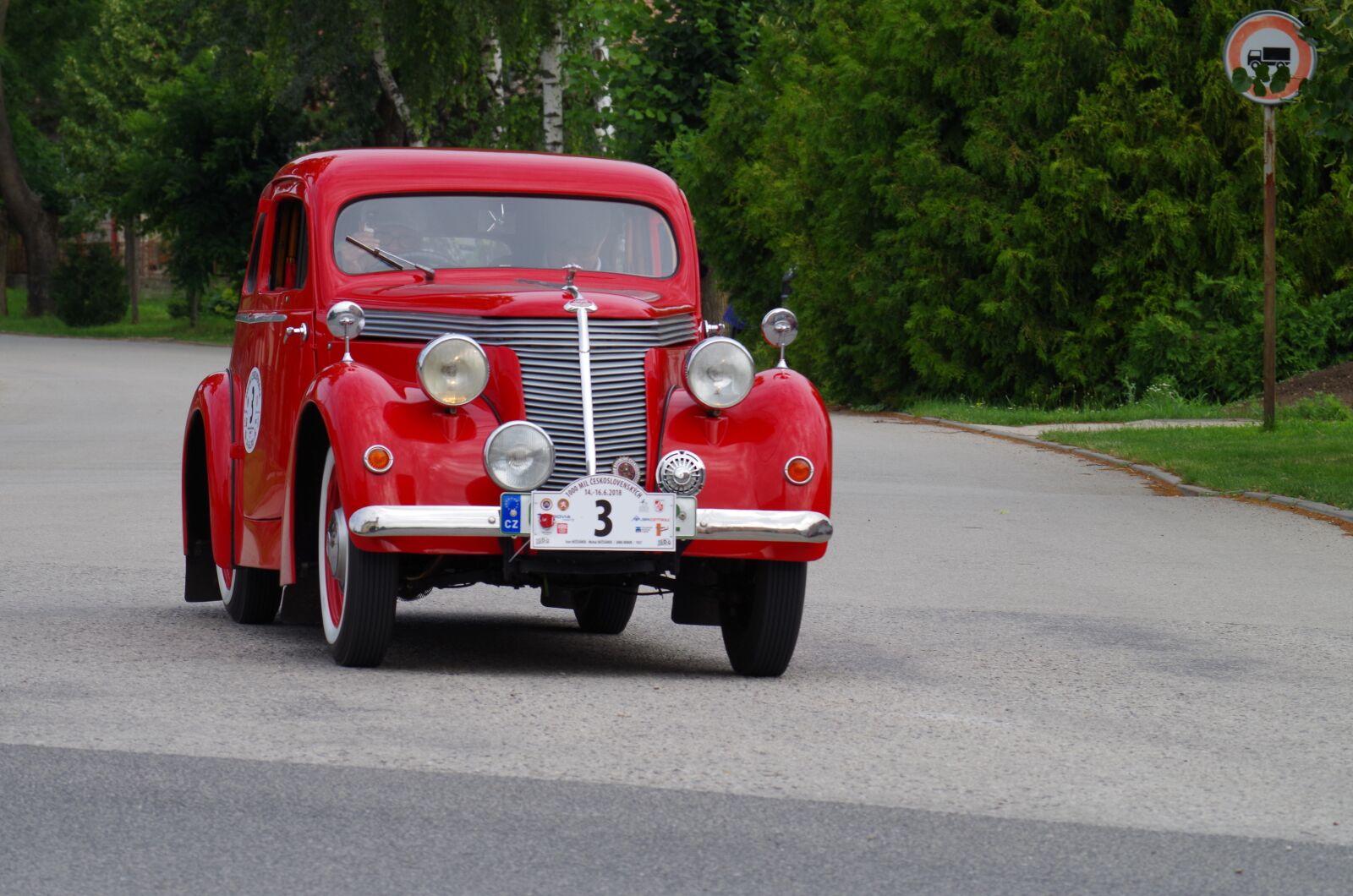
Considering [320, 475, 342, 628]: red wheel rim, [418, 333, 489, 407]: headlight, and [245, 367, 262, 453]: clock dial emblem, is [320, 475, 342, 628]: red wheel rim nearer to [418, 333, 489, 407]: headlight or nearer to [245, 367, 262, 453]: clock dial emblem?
[418, 333, 489, 407]: headlight

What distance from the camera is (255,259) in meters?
9.55

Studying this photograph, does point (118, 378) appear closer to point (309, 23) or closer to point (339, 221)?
point (309, 23)

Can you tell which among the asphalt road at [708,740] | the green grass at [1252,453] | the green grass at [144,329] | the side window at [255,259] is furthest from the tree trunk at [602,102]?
the side window at [255,259]

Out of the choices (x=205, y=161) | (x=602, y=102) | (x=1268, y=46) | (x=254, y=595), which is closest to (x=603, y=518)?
(x=254, y=595)

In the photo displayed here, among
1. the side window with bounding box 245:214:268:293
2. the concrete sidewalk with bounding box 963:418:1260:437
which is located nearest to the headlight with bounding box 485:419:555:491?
the side window with bounding box 245:214:268:293

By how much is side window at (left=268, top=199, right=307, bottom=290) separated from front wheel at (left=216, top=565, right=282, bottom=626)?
117 cm

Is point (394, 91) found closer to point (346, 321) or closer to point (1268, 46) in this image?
point (1268, 46)

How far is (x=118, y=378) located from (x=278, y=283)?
2296cm

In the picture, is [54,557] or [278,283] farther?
[54,557]

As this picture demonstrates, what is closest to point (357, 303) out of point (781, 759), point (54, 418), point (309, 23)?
point (781, 759)

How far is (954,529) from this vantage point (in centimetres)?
1309

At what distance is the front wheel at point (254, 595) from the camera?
9.10m

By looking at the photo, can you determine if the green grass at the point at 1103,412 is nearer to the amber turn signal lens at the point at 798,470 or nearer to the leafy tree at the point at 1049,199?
the leafy tree at the point at 1049,199

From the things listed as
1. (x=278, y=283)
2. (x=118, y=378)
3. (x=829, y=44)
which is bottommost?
(x=118, y=378)
